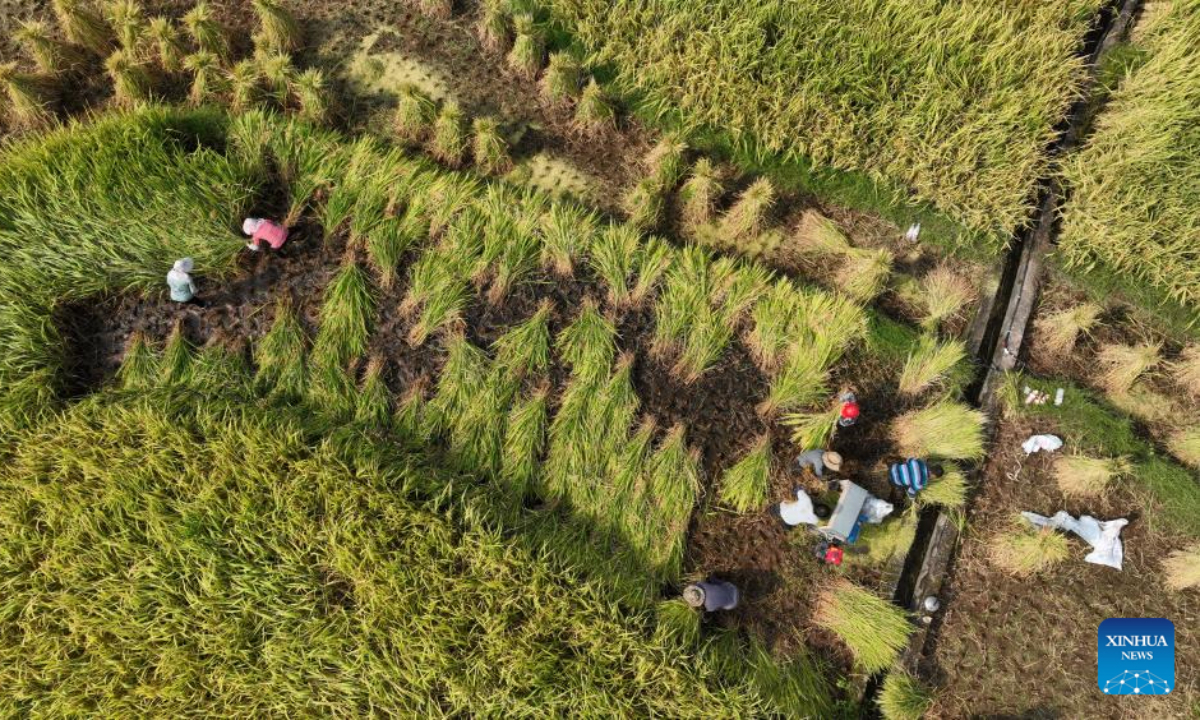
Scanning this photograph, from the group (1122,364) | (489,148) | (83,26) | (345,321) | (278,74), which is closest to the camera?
(1122,364)

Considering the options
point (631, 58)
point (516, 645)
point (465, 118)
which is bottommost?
point (516, 645)

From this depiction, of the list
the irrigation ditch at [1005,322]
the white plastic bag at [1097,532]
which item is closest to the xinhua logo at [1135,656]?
the white plastic bag at [1097,532]

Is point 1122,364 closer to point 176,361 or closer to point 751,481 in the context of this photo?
point 751,481

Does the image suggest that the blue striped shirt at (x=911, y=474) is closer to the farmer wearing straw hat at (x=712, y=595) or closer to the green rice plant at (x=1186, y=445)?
the farmer wearing straw hat at (x=712, y=595)

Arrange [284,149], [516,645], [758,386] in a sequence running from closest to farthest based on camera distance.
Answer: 1. [516,645]
2. [758,386]
3. [284,149]

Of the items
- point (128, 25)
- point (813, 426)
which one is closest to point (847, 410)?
point (813, 426)

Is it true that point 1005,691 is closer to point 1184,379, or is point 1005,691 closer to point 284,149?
point 1184,379

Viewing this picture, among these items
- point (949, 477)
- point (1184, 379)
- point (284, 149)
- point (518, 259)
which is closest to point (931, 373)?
point (949, 477)
